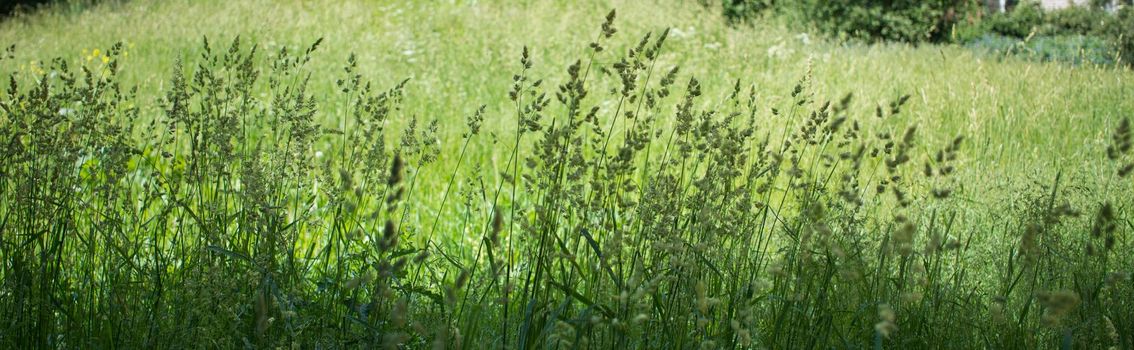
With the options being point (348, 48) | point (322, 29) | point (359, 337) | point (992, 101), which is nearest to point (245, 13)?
point (322, 29)

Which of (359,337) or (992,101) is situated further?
(992,101)

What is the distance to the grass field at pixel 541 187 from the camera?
6.48ft

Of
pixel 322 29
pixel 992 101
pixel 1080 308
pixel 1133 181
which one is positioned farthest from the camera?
pixel 322 29

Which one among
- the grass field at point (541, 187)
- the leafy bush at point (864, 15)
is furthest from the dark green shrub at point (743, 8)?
the grass field at point (541, 187)

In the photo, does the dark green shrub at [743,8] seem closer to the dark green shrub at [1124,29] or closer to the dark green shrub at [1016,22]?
the dark green shrub at [1124,29]

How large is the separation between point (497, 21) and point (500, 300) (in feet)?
33.1

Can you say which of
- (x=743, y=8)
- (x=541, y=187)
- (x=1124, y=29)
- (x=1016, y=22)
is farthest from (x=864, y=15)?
(x=541, y=187)

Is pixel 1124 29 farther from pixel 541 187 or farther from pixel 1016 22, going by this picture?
pixel 541 187

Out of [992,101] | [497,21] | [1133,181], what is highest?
[497,21]

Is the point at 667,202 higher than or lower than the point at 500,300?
higher

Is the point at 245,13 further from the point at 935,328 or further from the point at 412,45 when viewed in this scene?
the point at 935,328

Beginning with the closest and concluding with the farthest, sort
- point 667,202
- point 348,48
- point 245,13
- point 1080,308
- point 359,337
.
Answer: point 359,337 < point 667,202 < point 1080,308 < point 348,48 < point 245,13

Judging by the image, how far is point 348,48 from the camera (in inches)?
397

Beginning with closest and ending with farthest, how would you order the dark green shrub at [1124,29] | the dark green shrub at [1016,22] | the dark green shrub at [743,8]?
the dark green shrub at [1124,29] < the dark green shrub at [743,8] < the dark green shrub at [1016,22]
